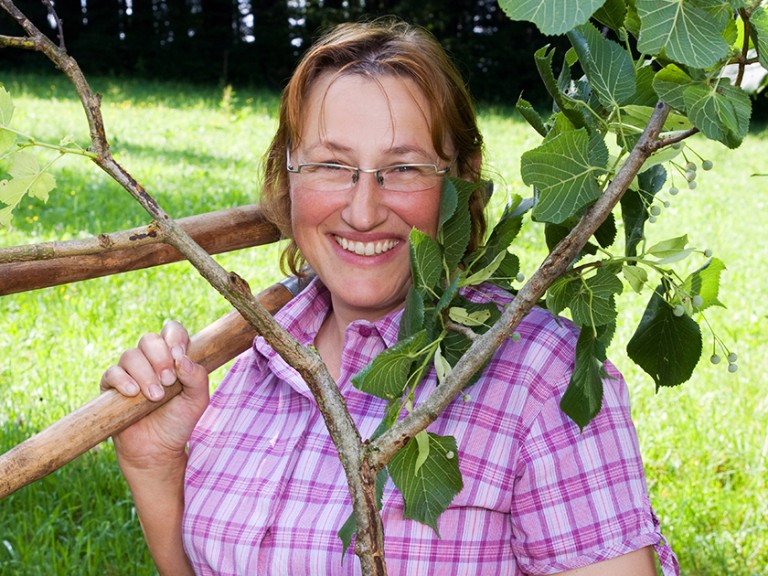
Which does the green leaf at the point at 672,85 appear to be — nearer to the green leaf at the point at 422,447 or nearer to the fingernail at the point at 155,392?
the green leaf at the point at 422,447

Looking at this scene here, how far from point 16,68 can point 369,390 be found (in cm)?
1655

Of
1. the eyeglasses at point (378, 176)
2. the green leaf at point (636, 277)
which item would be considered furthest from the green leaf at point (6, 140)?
the eyeglasses at point (378, 176)

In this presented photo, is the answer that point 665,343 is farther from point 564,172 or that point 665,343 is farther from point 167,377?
point 167,377

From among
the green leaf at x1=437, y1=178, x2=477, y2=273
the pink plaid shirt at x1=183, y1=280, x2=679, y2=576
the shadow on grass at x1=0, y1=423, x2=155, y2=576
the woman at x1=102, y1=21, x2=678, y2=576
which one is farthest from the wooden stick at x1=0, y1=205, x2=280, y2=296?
the shadow on grass at x1=0, y1=423, x2=155, y2=576

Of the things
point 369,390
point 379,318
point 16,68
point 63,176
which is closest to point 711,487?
point 379,318

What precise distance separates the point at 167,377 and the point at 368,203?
0.43 meters

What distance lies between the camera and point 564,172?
990 millimetres

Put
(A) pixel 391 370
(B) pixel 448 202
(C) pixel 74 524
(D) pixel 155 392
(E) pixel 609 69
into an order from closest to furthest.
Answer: (E) pixel 609 69 → (A) pixel 391 370 → (B) pixel 448 202 → (D) pixel 155 392 → (C) pixel 74 524

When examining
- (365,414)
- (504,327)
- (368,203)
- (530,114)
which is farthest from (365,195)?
(504,327)

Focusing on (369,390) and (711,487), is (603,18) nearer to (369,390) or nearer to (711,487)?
(369,390)

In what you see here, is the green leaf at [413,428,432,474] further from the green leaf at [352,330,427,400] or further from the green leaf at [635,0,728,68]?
the green leaf at [635,0,728,68]

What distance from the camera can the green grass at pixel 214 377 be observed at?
2547mm

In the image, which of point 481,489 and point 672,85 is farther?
point 481,489

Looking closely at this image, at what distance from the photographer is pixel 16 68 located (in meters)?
16.0
